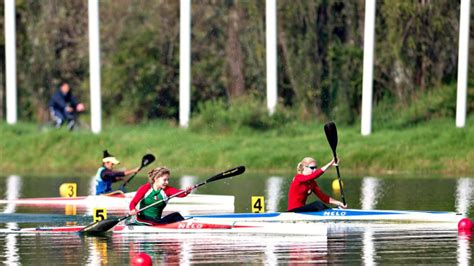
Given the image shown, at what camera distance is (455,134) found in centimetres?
4297

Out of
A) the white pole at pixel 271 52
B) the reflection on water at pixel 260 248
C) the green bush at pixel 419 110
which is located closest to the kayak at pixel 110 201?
the reflection on water at pixel 260 248

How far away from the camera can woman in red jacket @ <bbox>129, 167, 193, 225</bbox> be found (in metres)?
26.6

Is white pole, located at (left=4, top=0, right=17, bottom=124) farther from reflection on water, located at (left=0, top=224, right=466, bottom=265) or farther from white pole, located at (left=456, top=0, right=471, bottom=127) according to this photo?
reflection on water, located at (left=0, top=224, right=466, bottom=265)

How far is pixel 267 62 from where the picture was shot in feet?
153

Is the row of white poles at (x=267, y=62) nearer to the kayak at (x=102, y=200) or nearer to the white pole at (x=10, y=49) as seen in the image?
the white pole at (x=10, y=49)

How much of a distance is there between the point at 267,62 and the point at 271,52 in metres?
0.37

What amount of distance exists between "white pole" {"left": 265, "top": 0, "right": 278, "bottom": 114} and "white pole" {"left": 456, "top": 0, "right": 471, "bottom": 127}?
582 cm

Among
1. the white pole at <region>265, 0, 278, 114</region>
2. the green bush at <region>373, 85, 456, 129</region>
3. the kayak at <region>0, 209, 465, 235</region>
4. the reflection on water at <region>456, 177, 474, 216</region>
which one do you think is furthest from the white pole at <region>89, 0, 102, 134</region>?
the kayak at <region>0, 209, 465, 235</region>

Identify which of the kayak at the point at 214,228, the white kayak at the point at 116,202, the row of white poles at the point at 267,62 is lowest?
the white kayak at the point at 116,202

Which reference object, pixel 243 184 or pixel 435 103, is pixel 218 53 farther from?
pixel 243 184

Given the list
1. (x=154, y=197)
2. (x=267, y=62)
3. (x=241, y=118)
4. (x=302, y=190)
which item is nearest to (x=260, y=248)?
(x=154, y=197)

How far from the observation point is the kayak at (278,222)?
26.0 meters

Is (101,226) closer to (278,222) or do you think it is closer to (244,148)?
(278,222)

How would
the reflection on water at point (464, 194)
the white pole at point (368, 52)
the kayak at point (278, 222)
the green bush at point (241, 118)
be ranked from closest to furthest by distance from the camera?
the kayak at point (278, 222)
the reflection on water at point (464, 194)
the white pole at point (368, 52)
the green bush at point (241, 118)
